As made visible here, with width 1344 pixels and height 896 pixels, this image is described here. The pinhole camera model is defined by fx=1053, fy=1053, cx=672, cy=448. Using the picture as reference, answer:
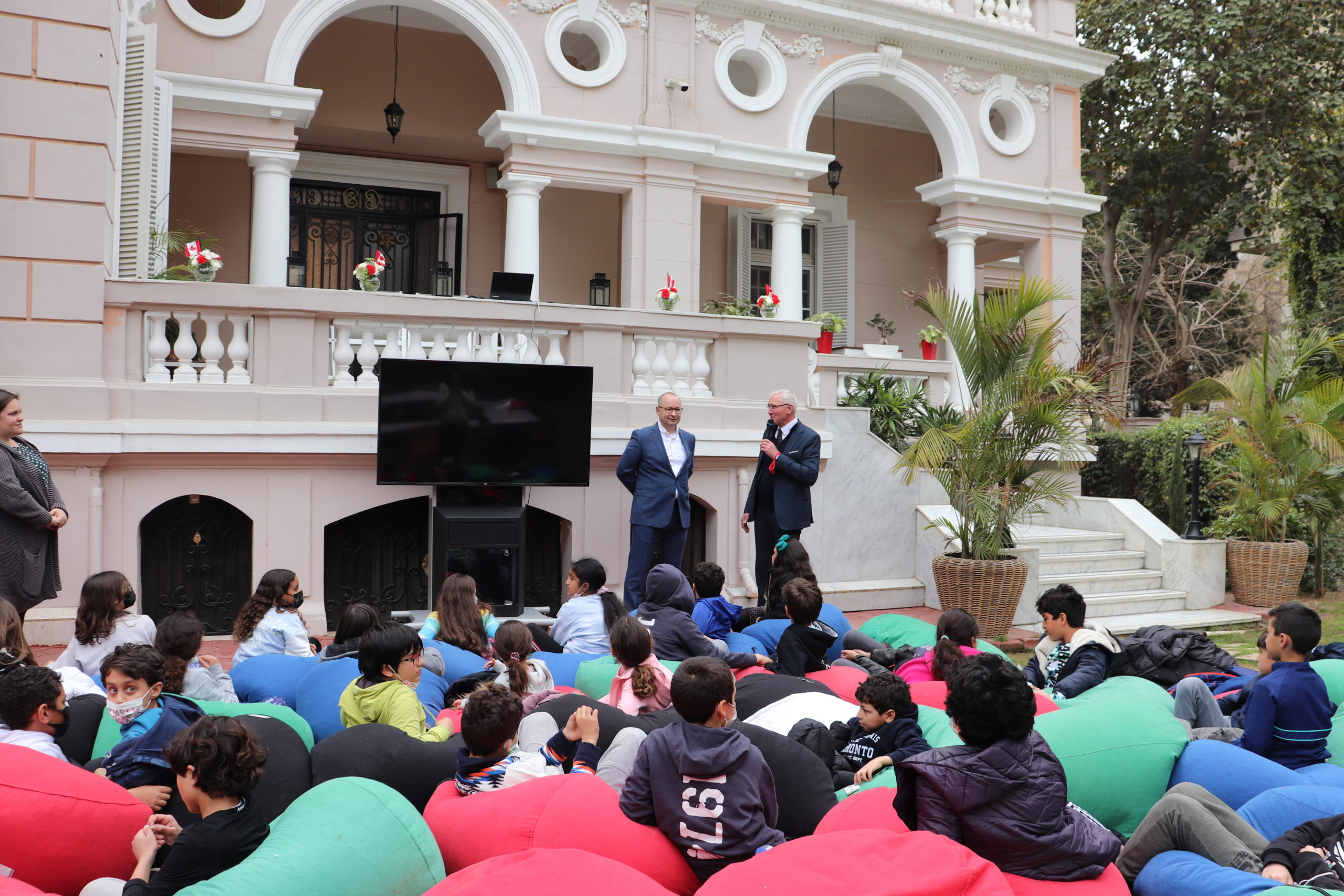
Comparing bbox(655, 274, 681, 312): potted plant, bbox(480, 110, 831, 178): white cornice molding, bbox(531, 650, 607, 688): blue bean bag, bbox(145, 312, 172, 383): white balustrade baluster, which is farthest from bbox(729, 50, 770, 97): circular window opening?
bbox(531, 650, 607, 688): blue bean bag

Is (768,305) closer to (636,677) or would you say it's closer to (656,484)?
(656,484)

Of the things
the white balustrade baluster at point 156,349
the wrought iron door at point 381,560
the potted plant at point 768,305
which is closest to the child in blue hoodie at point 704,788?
the wrought iron door at point 381,560

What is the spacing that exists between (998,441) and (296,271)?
739 cm

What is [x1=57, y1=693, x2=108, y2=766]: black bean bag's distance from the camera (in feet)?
13.7

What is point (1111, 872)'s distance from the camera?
10.7 feet

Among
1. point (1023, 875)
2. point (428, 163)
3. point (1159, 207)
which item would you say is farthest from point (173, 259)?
point (1159, 207)

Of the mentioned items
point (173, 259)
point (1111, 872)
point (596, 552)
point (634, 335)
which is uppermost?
point (173, 259)

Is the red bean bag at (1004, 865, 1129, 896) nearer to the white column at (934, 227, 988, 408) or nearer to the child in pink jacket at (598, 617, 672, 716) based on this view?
the child in pink jacket at (598, 617, 672, 716)

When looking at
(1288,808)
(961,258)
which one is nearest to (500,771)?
(1288,808)

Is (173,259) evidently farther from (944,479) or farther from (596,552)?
(944,479)

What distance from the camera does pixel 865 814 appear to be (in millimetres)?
3555

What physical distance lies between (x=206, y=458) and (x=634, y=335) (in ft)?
11.9

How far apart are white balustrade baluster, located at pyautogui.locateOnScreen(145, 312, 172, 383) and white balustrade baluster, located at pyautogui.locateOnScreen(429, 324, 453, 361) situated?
6.48 feet

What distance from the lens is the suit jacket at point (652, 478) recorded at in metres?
8.30
